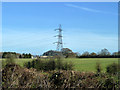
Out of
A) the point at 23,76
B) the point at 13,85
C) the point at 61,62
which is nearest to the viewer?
the point at 13,85

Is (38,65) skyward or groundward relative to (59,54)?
groundward

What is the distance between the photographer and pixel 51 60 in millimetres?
8945

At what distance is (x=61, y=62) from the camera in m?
8.77

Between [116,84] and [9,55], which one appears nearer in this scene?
[116,84]

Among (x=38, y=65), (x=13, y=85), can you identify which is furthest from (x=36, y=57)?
(x=13, y=85)

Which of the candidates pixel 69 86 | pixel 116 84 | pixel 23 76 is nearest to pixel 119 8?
pixel 116 84

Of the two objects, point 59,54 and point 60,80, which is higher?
point 59,54

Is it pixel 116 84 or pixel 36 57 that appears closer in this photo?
pixel 116 84

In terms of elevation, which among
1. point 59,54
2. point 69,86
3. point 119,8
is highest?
point 119,8

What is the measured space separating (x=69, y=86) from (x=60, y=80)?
1.28 feet

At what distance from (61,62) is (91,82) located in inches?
227

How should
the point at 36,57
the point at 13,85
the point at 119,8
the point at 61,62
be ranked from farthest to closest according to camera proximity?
the point at 36,57 → the point at 61,62 → the point at 119,8 → the point at 13,85

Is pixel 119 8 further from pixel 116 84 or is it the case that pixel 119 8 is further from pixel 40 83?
pixel 40 83

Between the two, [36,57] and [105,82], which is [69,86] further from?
[36,57]
